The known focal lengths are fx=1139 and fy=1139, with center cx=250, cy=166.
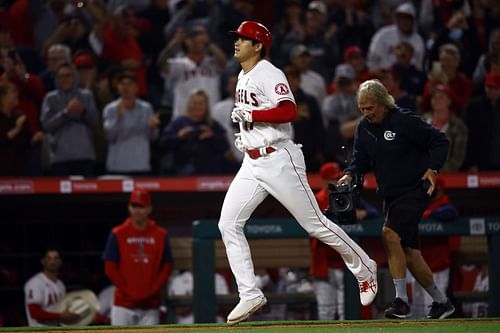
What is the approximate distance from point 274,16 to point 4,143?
4.22 meters

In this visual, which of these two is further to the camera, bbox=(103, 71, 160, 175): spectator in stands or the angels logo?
bbox=(103, 71, 160, 175): spectator in stands

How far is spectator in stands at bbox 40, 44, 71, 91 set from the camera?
1222 centimetres

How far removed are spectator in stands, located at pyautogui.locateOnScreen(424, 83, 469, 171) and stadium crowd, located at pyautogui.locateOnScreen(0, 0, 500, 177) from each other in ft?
0.04

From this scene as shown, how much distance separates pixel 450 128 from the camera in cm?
1161

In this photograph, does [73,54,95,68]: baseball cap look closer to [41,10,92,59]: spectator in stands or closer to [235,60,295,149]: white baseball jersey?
[41,10,92,59]: spectator in stands

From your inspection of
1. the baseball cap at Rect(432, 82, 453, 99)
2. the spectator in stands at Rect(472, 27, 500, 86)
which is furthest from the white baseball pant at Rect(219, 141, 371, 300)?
the spectator in stands at Rect(472, 27, 500, 86)

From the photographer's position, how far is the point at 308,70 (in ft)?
42.0

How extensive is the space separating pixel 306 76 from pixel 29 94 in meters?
3.05

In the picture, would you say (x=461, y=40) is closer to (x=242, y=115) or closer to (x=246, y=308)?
(x=242, y=115)

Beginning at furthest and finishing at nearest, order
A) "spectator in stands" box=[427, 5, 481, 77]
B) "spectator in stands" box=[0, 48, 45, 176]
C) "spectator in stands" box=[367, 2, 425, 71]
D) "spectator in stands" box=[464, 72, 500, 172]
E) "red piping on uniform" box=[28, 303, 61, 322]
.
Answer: "spectator in stands" box=[367, 2, 425, 71] → "spectator in stands" box=[427, 5, 481, 77] → "spectator in stands" box=[464, 72, 500, 172] → "spectator in stands" box=[0, 48, 45, 176] → "red piping on uniform" box=[28, 303, 61, 322]

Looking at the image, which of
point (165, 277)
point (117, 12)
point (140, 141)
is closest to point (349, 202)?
point (165, 277)

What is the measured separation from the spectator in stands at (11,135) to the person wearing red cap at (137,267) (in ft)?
4.64

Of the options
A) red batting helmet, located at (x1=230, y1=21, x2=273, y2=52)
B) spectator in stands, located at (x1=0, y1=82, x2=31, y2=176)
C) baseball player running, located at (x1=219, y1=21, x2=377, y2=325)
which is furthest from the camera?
spectator in stands, located at (x1=0, y1=82, x2=31, y2=176)

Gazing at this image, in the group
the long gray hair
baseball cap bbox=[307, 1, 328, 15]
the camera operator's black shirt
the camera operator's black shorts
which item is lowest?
the camera operator's black shorts
